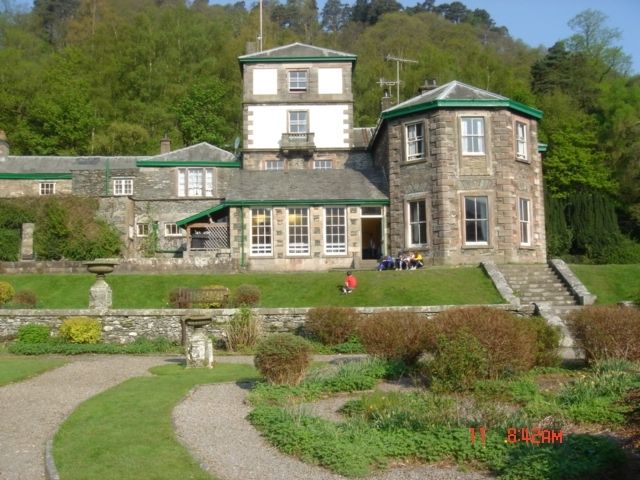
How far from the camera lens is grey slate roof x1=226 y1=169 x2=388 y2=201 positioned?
30.6 metres

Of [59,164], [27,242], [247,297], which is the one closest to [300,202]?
[247,297]

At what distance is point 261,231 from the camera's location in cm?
3030

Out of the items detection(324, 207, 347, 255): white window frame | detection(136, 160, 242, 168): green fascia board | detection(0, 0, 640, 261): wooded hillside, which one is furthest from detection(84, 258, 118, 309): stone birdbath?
detection(0, 0, 640, 261): wooded hillside

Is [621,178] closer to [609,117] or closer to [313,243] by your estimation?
[609,117]

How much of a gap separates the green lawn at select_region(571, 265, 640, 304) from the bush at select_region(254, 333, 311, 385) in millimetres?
15623

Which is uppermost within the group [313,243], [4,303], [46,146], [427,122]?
[46,146]

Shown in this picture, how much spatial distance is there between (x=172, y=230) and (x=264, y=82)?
10.5 metres

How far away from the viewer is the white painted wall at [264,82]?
132 feet

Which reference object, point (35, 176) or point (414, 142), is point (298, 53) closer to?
point (414, 142)

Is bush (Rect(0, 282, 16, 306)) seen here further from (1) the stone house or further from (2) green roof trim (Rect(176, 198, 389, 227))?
(2) green roof trim (Rect(176, 198, 389, 227))

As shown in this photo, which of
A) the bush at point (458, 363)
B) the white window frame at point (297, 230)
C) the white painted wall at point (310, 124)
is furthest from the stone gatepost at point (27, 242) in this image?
the bush at point (458, 363)

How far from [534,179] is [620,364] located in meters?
18.9

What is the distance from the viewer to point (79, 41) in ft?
210

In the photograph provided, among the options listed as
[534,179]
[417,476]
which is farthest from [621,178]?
[417,476]
